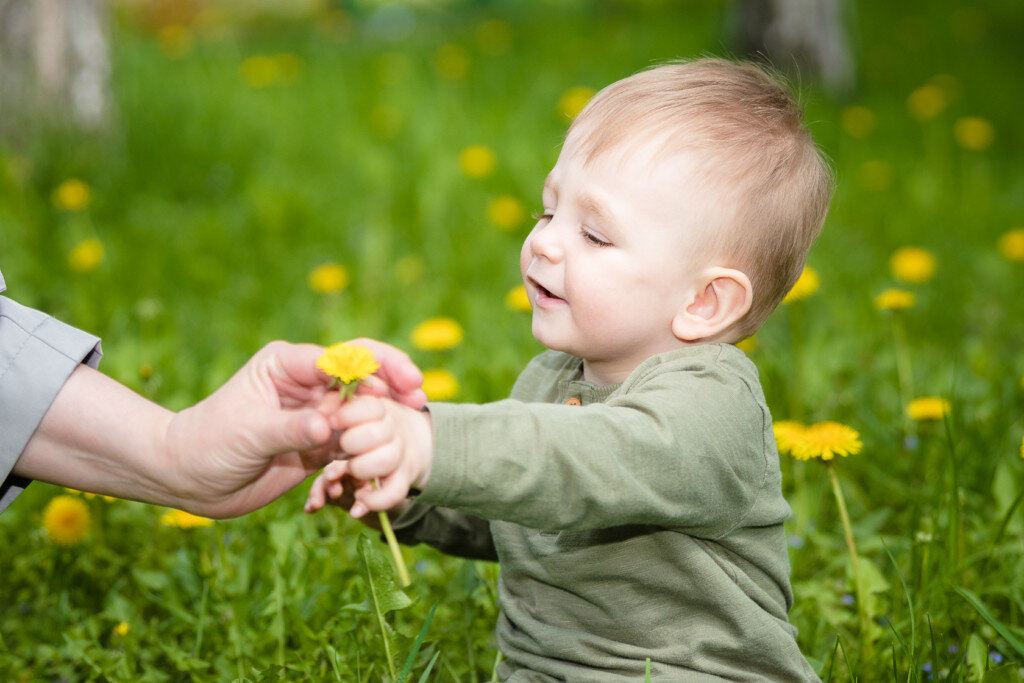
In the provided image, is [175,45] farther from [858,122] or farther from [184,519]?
[184,519]

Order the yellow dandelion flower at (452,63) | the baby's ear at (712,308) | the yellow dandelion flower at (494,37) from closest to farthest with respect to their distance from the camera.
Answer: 1. the baby's ear at (712,308)
2. the yellow dandelion flower at (452,63)
3. the yellow dandelion flower at (494,37)

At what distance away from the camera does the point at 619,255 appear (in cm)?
124

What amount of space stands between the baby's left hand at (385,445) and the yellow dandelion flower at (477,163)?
9.07 ft

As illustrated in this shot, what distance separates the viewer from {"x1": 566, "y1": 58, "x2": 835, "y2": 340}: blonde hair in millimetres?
1241

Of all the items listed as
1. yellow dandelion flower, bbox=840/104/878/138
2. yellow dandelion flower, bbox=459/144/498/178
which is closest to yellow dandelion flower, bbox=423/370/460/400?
yellow dandelion flower, bbox=459/144/498/178

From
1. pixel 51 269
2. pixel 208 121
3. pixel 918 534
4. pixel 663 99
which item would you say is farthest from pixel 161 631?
pixel 208 121

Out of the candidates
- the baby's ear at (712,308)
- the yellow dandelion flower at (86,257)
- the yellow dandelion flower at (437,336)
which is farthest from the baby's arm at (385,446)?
the yellow dandelion flower at (86,257)

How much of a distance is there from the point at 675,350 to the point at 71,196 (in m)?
2.32

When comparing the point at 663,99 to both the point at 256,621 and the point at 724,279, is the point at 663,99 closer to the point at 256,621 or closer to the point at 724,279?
the point at 724,279

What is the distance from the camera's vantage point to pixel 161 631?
161cm

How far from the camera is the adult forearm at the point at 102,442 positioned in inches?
49.1

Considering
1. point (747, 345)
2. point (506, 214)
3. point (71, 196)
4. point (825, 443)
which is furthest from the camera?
point (506, 214)

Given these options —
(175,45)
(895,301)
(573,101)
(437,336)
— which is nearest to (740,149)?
(895,301)

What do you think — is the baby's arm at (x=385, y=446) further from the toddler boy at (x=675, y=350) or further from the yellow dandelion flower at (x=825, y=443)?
the yellow dandelion flower at (x=825, y=443)
